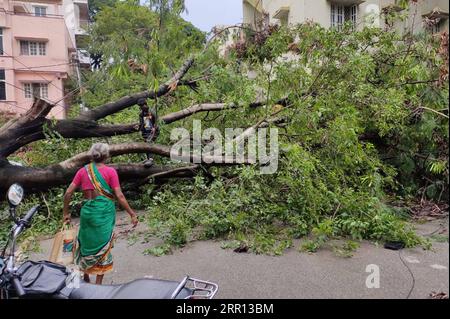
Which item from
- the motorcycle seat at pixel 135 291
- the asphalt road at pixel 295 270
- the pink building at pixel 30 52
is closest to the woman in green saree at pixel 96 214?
the asphalt road at pixel 295 270

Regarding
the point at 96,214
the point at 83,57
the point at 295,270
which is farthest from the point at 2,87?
the point at 295,270

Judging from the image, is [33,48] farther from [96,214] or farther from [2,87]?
[96,214]

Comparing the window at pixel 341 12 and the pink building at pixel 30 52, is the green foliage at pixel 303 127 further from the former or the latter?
the pink building at pixel 30 52

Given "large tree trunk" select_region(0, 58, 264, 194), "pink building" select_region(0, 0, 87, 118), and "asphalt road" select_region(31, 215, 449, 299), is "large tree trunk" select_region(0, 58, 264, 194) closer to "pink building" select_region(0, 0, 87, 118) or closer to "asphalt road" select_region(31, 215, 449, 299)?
"asphalt road" select_region(31, 215, 449, 299)

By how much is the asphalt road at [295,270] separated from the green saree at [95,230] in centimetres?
42

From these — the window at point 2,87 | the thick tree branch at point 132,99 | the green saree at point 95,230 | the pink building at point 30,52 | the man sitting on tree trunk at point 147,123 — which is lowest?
the green saree at point 95,230

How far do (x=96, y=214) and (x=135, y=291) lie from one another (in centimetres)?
160

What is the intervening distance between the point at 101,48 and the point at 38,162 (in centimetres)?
258

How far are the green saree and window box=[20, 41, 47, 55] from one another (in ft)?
67.6

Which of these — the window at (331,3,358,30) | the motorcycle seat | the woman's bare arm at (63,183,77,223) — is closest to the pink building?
the window at (331,3,358,30)

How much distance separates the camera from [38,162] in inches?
285

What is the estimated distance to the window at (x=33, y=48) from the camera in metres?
21.0

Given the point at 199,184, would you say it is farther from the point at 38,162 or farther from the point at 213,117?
the point at 38,162
